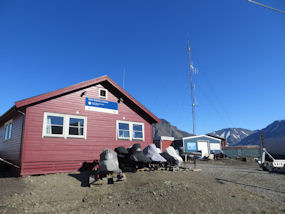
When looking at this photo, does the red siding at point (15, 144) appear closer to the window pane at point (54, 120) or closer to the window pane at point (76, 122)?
the window pane at point (54, 120)

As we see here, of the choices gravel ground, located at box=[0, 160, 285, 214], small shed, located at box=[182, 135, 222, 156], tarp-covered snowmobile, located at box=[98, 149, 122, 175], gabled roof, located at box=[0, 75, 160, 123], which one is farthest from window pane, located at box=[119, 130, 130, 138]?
small shed, located at box=[182, 135, 222, 156]

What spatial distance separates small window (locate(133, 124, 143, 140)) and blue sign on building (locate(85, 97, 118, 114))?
1.99 meters

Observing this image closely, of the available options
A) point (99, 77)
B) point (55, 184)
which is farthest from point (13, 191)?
point (99, 77)

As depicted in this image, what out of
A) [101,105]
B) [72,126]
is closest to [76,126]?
[72,126]

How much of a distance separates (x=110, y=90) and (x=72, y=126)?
367cm

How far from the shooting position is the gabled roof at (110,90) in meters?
9.95

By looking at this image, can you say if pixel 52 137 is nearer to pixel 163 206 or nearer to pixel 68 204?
pixel 68 204

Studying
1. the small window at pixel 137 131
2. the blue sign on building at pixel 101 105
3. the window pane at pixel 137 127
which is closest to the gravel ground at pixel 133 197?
the blue sign on building at pixel 101 105

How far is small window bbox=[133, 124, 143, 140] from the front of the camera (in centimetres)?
1391

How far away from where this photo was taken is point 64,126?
11008 mm

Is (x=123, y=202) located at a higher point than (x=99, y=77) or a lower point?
lower

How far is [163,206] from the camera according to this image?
19.3 ft

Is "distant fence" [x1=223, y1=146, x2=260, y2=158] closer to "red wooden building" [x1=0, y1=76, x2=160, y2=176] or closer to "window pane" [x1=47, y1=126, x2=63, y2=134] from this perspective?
"red wooden building" [x1=0, y1=76, x2=160, y2=176]

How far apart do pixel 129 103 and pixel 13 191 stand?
28.5ft
